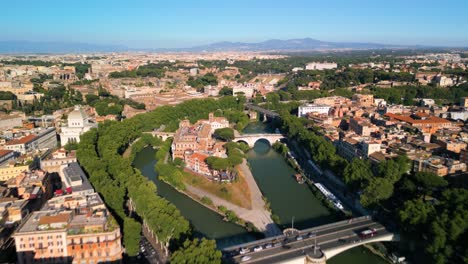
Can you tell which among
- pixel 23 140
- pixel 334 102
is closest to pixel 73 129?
pixel 23 140

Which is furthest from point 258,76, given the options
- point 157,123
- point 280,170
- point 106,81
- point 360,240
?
point 360,240

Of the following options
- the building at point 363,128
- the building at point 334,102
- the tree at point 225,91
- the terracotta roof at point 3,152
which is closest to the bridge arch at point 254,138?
the building at point 363,128

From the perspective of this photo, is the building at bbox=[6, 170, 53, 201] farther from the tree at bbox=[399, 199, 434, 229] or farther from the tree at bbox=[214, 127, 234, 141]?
the tree at bbox=[399, 199, 434, 229]

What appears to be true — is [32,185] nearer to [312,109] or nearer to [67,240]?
[67,240]

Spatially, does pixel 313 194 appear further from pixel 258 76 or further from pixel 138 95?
pixel 258 76

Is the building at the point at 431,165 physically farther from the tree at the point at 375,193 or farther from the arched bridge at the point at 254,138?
the arched bridge at the point at 254,138

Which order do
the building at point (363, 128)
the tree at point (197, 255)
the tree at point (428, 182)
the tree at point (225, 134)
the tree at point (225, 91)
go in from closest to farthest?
the tree at point (197, 255), the tree at point (428, 182), the building at point (363, 128), the tree at point (225, 134), the tree at point (225, 91)

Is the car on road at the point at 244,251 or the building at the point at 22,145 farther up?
the building at the point at 22,145
